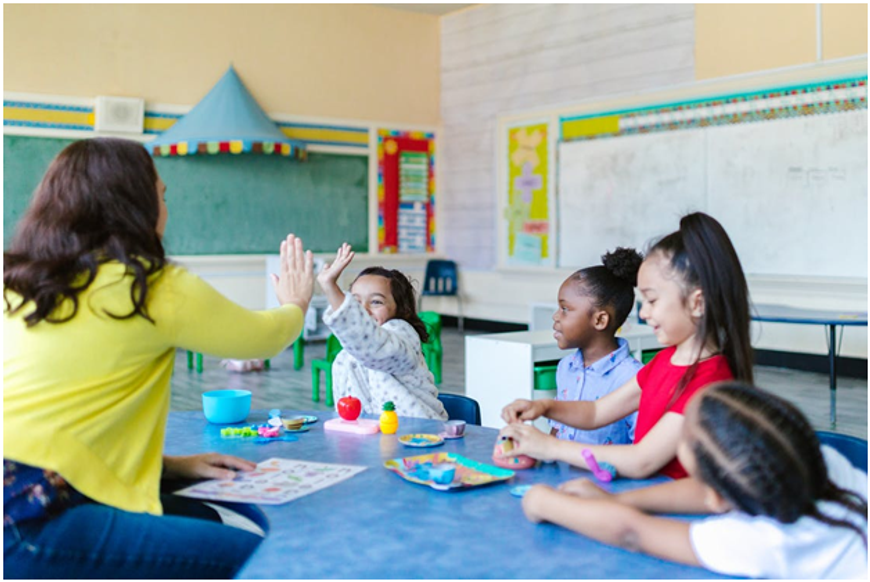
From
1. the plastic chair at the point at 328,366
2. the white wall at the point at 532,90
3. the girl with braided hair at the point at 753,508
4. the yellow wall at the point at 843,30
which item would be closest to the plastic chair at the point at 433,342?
the plastic chair at the point at 328,366

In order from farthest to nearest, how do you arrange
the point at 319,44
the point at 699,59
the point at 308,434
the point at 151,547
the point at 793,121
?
the point at 319,44, the point at 699,59, the point at 793,121, the point at 308,434, the point at 151,547

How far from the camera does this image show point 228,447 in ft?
5.61

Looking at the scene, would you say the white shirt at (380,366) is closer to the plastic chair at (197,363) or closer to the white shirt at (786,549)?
the white shirt at (786,549)

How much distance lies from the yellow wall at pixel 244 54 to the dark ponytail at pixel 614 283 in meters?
5.89

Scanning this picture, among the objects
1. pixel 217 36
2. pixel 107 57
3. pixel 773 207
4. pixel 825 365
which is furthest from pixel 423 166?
pixel 825 365

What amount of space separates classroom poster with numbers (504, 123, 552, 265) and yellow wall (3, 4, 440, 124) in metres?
1.24

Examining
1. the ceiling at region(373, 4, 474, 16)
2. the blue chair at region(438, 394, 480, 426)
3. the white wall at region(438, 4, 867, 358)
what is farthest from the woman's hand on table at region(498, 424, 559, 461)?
the ceiling at region(373, 4, 474, 16)

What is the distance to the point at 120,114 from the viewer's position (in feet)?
23.8

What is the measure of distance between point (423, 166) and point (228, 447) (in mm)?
7353

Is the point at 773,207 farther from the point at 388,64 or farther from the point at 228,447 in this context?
the point at 228,447

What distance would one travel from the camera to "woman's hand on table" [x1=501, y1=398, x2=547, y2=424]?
1.65 m

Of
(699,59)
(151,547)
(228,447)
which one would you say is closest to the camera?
(151,547)

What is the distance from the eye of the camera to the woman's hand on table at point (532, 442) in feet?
4.84

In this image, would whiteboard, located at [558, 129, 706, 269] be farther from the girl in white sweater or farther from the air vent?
the girl in white sweater
